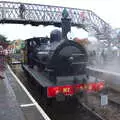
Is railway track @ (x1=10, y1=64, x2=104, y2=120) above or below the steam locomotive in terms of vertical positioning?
below


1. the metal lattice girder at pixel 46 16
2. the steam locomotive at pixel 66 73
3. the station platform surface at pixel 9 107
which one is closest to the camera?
the station platform surface at pixel 9 107

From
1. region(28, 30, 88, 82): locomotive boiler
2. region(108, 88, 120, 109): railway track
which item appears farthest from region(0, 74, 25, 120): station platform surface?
region(108, 88, 120, 109): railway track

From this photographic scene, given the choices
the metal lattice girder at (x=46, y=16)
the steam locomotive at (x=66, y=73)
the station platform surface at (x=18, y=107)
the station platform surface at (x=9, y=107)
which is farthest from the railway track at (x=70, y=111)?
the metal lattice girder at (x=46, y=16)

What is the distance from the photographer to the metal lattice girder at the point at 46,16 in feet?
119

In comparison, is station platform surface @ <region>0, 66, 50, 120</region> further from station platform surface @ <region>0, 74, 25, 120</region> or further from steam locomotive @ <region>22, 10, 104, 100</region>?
steam locomotive @ <region>22, 10, 104, 100</region>

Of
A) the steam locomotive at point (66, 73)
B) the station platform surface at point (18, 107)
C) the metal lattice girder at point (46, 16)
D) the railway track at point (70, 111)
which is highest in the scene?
the metal lattice girder at point (46, 16)

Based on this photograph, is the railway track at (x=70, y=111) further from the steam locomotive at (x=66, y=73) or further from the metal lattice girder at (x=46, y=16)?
the metal lattice girder at (x=46, y=16)

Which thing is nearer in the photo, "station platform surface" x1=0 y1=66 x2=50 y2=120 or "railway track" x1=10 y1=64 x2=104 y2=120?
"station platform surface" x1=0 y1=66 x2=50 y2=120

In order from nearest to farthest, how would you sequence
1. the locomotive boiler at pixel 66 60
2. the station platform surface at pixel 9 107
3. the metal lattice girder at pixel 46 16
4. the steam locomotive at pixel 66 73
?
the station platform surface at pixel 9 107, the steam locomotive at pixel 66 73, the locomotive boiler at pixel 66 60, the metal lattice girder at pixel 46 16

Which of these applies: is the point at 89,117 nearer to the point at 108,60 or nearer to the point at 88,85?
the point at 88,85

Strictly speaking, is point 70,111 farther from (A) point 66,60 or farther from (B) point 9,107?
(B) point 9,107

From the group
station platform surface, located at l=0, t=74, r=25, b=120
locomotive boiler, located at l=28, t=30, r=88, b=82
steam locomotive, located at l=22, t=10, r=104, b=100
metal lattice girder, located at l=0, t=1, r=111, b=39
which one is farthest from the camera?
metal lattice girder, located at l=0, t=1, r=111, b=39

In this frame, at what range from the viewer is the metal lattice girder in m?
36.3

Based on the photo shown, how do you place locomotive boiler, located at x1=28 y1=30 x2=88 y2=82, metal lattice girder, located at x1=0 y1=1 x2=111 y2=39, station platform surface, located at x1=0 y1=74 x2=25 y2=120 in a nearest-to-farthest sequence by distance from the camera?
station platform surface, located at x1=0 y1=74 x2=25 y2=120 → locomotive boiler, located at x1=28 y1=30 x2=88 y2=82 → metal lattice girder, located at x1=0 y1=1 x2=111 y2=39
